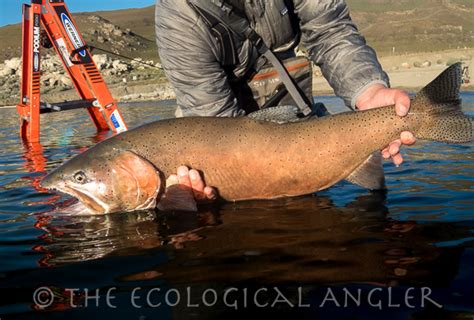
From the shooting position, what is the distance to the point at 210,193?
12.7ft

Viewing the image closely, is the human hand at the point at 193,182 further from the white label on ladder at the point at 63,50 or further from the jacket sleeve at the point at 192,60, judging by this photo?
the white label on ladder at the point at 63,50

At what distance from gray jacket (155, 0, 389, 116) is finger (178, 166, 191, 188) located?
43.9 inches

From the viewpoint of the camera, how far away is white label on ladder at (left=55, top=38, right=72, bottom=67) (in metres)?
10.1

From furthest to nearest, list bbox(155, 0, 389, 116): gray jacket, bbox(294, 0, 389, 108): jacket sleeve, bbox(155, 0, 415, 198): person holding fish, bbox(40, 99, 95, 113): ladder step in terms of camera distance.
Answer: bbox(40, 99, 95, 113): ladder step, bbox(155, 0, 389, 116): gray jacket, bbox(155, 0, 415, 198): person holding fish, bbox(294, 0, 389, 108): jacket sleeve

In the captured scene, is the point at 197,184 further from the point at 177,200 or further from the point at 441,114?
the point at 441,114

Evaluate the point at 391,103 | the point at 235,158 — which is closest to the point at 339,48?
the point at 391,103

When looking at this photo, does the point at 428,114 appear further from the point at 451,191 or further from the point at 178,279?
the point at 178,279

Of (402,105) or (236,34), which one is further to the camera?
(236,34)

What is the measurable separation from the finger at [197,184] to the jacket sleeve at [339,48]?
60.2 inches

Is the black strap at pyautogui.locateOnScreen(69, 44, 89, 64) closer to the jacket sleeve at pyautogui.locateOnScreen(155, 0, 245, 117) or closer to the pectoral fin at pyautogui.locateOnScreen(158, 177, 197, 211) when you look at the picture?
the jacket sleeve at pyautogui.locateOnScreen(155, 0, 245, 117)

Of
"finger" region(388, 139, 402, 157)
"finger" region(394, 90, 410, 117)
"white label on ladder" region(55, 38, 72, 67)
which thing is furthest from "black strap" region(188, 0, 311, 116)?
"white label on ladder" region(55, 38, 72, 67)

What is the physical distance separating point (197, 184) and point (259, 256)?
1174mm

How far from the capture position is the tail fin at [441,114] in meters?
3.48

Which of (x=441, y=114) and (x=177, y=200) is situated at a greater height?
(x=441, y=114)
